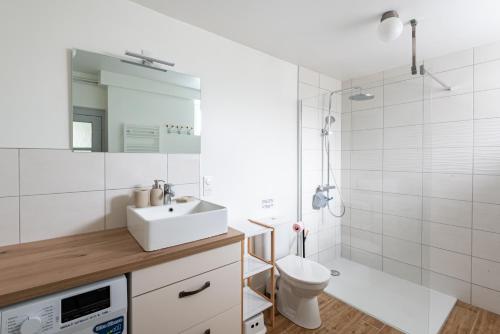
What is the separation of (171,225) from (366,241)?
2.13 meters

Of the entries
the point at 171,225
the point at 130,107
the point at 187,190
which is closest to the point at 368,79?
the point at 187,190

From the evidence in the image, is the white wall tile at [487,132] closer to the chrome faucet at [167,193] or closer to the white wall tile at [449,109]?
the white wall tile at [449,109]

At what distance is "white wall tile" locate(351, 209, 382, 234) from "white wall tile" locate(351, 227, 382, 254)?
5 centimetres

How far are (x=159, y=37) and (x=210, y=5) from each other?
1.27 feet

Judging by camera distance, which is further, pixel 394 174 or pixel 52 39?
pixel 394 174

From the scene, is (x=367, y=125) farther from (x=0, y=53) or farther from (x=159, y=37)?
(x=0, y=53)

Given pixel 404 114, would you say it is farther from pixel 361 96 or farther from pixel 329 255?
pixel 329 255

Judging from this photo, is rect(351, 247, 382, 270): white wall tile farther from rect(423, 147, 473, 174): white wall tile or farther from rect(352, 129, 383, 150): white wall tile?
rect(352, 129, 383, 150): white wall tile

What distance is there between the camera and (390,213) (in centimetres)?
226

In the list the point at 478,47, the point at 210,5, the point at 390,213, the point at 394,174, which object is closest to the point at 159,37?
the point at 210,5

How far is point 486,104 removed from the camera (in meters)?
2.00

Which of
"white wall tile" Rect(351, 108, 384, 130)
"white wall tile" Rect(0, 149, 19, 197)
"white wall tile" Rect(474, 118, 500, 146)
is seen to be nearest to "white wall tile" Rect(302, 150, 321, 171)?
"white wall tile" Rect(351, 108, 384, 130)

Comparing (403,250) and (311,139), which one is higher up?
(311,139)

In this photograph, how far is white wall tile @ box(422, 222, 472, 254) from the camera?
2105mm
